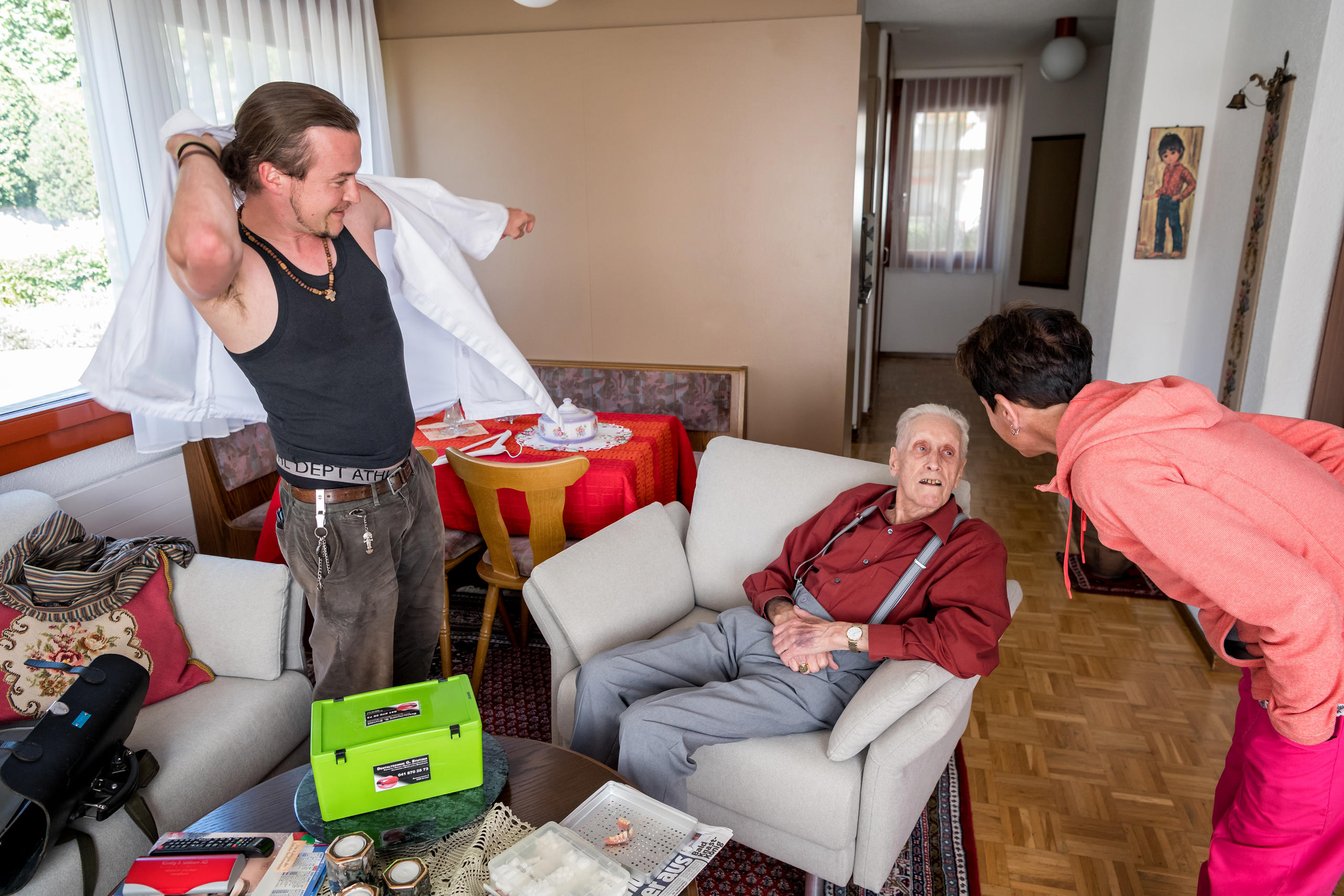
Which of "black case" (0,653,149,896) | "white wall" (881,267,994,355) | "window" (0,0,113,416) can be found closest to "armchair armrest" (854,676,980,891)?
"black case" (0,653,149,896)

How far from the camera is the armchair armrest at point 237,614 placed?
2018 mm

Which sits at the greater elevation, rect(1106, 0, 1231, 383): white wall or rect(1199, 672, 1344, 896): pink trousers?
rect(1106, 0, 1231, 383): white wall

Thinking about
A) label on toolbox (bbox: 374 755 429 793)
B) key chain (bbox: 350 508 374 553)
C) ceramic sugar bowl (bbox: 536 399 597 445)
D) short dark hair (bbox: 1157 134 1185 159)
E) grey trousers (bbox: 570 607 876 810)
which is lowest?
grey trousers (bbox: 570 607 876 810)

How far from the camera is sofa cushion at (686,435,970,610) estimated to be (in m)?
2.19

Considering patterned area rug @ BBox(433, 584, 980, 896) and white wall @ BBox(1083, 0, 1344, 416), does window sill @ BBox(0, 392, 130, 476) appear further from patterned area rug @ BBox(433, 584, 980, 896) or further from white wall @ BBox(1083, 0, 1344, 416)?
white wall @ BBox(1083, 0, 1344, 416)

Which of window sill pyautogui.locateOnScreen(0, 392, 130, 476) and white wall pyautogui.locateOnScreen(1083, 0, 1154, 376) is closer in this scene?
window sill pyautogui.locateOnScreen(0, 392, 130, 476)

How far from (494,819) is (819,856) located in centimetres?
74

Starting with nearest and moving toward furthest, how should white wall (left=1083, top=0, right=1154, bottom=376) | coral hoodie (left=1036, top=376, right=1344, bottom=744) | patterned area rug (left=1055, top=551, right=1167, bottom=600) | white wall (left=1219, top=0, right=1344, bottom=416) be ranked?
coral hoodie (left=1036, top=376, right=1344, bottom=744) → white wall (left=1219, top=0, right=1344, bottom=416) → patterned area rug (left=1055, top=551, right=1167, bottom=600) → white wall (left=1083, top=0, right=1154, bottom=376)

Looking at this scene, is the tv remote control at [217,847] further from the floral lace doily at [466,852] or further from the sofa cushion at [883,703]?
the sofa cushion at [883,703]

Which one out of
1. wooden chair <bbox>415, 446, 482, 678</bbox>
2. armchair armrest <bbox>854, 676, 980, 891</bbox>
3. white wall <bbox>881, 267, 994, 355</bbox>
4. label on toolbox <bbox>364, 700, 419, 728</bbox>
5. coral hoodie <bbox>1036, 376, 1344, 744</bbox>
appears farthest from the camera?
white wall <bbox>881, 267, 994, 355</bbox>

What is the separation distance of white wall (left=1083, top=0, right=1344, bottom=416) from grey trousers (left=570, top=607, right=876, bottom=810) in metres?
1.95

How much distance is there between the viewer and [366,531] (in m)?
1.67

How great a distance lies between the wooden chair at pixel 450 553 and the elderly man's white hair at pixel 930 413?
4.51ft

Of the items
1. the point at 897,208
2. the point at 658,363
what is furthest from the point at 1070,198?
the point at 658,363
